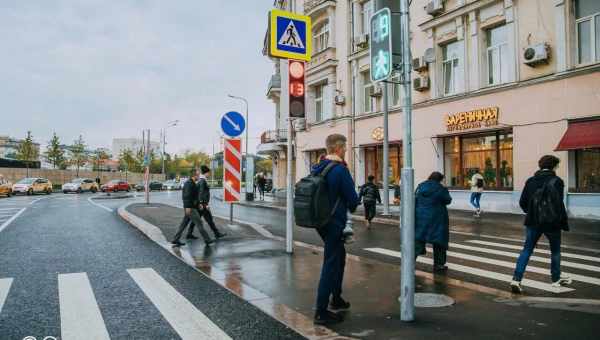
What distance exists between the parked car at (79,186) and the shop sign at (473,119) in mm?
38563

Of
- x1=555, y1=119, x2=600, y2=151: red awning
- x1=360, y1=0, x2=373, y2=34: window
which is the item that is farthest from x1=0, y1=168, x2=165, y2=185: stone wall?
x1=555, y1=119, x2=600, y2=151: red awning

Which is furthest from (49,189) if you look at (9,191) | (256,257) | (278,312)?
(278,312)

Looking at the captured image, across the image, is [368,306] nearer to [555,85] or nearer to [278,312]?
[278,312]

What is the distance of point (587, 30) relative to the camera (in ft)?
50.3

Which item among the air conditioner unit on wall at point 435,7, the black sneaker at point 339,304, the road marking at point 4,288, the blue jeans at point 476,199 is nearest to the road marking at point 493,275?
the black sneaker at point 339,304

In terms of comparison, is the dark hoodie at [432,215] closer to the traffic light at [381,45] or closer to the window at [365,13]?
the traffic light at [381,45]

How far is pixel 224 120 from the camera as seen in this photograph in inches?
442

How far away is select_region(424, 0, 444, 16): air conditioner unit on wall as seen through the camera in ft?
66.4

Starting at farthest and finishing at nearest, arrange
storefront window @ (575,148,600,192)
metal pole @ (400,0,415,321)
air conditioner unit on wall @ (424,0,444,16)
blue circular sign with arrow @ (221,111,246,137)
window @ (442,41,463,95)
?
1. air conditioner unit on wall @ (424,0,444,16)
2. window @ (442,41,463,95)
3. storefront window @ (575,148,600,192)
4. blue circular sign with arrow @ (221,111,246,137)
5. metal pole @ (400,0,415,321)

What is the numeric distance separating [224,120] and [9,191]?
3348 cm

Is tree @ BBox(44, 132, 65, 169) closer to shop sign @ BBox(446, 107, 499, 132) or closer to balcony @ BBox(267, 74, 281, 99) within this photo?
balcony @ BBox(267, 74, 281, 99)

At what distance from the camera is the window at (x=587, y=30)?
15031 millimetres

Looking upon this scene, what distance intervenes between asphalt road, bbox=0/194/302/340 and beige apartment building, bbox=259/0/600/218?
13.4m

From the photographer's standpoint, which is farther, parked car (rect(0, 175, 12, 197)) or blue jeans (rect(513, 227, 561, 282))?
parked car (rect(0, 175, 12, 197))
